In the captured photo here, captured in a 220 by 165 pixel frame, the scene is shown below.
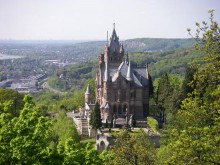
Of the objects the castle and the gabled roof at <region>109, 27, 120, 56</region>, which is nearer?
the castle

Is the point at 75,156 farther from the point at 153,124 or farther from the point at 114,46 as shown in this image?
the point at 114,46

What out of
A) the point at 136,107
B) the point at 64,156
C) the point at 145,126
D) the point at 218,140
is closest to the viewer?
the point at 218,140

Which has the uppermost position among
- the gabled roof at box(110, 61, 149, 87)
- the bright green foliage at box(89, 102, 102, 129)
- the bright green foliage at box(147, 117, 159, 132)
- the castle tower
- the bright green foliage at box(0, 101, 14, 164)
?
the castle tower

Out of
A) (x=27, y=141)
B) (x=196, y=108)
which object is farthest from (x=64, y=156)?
(x=196, y=108)

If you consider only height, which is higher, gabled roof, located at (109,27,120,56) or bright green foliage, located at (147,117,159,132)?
gabled roof, located at (109,27,120,56)

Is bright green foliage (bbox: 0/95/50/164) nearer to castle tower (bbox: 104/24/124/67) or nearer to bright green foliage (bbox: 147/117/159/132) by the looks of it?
bright green foliage (bbox: 147/117/159/132)

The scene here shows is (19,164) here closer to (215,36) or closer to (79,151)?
(79,151)

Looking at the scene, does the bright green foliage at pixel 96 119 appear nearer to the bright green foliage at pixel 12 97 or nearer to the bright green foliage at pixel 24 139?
the bright green foliage at pixel 12 97

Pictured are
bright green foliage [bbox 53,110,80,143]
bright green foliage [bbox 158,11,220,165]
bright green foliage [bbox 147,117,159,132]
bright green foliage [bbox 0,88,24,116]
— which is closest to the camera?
bright green foliage [bbox 158,11,220,165]

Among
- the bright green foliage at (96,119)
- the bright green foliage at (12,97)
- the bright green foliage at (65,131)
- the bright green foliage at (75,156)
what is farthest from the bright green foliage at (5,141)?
the bright green foliage at (12,97)

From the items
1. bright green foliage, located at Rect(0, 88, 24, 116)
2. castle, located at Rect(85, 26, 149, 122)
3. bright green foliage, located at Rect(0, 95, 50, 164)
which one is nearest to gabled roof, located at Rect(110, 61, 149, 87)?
castle, located at Rect(85, 26, 149, 122)

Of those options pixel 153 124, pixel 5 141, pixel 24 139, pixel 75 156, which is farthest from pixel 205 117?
pixel 153 124
